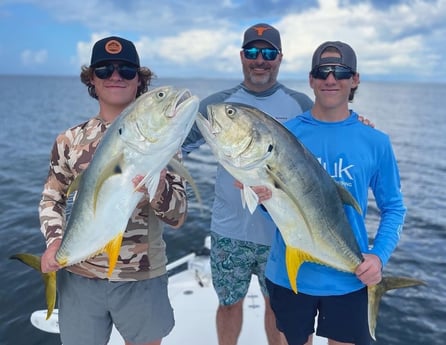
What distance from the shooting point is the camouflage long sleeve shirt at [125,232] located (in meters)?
2.72

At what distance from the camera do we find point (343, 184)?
9.30 ft

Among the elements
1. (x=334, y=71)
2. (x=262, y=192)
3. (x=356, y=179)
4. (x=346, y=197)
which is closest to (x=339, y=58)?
(x=334, y=71)

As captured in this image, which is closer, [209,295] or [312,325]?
[312,325]

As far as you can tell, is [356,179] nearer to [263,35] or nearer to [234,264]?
[234,264]

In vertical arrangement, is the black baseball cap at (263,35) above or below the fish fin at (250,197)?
above

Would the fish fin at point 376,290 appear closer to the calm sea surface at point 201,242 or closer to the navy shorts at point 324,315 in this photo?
the navy shorts at point 324,315

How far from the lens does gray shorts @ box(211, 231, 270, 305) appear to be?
360cm

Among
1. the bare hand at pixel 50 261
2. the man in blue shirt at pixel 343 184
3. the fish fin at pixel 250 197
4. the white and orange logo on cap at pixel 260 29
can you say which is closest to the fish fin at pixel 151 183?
the fish fin at pixel 250 197

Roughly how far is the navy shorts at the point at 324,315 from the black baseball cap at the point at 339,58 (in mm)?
1585

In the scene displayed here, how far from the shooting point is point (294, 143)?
243 cm

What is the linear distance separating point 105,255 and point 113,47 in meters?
1.36

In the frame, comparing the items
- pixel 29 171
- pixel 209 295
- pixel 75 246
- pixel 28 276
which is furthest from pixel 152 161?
pixel 29 171

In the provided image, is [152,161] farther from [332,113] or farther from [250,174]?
[332,113]

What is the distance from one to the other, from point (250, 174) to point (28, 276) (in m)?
7.22
